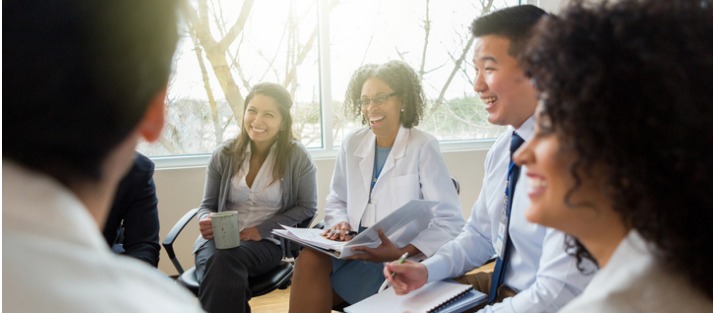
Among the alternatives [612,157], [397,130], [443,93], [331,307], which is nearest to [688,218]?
[612,157]

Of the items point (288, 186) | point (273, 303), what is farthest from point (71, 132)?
point (273, 303)

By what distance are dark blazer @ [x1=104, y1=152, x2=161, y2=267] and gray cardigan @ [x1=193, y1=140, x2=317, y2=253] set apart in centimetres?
54

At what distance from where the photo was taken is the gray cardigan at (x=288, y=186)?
2584 mm

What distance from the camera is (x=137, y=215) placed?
6.67 feet

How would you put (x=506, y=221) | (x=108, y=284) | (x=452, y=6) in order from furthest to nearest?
(x=452, y=6) < (x=506, y=221) < (x=108, y=284)

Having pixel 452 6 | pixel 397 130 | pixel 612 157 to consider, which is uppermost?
pixel 452 6

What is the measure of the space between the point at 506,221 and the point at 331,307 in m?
0.90

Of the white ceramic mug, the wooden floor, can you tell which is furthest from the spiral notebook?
the wooden floor

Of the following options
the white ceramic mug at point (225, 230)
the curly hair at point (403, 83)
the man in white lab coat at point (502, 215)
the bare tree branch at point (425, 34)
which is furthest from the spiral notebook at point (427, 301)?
the bare tree branch at point (425, 34)

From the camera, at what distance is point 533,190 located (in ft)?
2.64

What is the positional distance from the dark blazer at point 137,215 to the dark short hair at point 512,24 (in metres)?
1.39

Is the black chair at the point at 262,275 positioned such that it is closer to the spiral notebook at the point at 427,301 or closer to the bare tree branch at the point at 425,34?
the spiral notebook at the point at 427,301

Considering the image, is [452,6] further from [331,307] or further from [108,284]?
[108,284]

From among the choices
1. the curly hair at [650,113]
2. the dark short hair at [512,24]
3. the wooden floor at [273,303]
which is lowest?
the wooden floor at [273,303]
